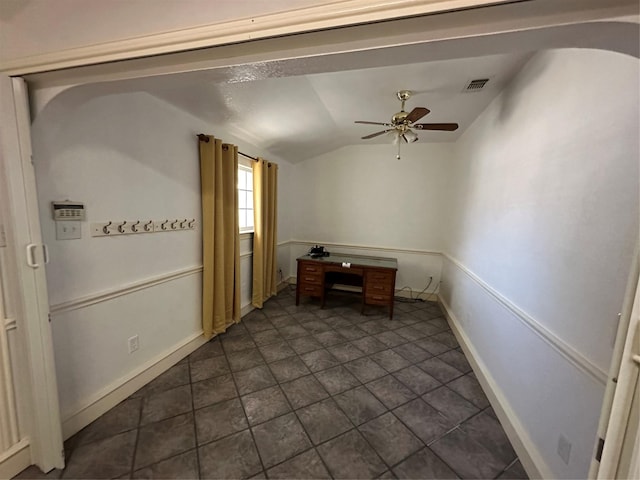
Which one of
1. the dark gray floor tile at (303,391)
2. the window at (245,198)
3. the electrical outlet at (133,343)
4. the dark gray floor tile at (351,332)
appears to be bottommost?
the dark gray floor tile at (351,332)

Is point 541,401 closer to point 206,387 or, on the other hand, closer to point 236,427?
point 236,427

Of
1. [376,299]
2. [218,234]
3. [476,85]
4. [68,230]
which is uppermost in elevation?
[476,85]

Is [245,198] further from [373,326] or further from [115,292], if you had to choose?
[373,326]

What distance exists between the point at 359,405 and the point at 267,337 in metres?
1.28

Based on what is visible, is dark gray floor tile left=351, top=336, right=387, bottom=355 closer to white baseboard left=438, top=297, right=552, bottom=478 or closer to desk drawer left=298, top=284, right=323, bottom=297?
white baseboard left=438, top=297, right=552, bottom=478

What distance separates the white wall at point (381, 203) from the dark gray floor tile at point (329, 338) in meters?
1.87

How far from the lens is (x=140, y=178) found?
6.18 feet

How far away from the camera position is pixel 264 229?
3.52m

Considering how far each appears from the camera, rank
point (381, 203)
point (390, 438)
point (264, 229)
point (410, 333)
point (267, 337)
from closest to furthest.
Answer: point (390, 438) → point (267, 337) → point (410, 333) → point (264, 229) → point (381, 203)

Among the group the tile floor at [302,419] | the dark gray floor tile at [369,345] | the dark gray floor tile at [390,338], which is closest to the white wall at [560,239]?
Result: the tile floor at [302,419]

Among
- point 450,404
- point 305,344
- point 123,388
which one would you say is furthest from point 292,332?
point 450,404

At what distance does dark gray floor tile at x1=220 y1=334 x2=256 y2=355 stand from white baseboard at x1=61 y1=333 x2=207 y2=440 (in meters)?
0.30

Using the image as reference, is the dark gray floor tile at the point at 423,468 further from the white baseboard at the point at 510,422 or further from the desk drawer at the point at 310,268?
the desk drawer at the point at 310,268

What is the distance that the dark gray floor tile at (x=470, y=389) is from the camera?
191 centimetres
